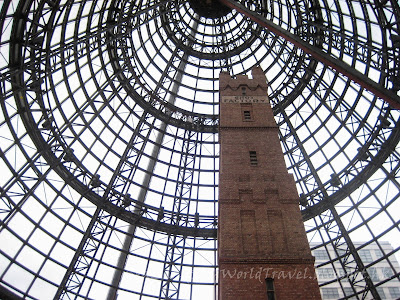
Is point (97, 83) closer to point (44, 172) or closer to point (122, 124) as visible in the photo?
point (122, 124)

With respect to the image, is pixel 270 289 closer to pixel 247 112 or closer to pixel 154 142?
pixel 247 112

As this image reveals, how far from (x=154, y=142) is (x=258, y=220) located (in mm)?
17300


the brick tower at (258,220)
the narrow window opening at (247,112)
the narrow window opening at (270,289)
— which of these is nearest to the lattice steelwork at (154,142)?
the narrow window opening at (247,112)

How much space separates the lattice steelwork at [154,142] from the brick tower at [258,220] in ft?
20.3

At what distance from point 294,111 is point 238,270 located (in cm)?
1976

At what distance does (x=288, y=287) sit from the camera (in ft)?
44.3

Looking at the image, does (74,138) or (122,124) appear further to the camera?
(122,124)

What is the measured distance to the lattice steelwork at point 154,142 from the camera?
71.5 feet

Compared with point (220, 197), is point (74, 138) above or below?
above

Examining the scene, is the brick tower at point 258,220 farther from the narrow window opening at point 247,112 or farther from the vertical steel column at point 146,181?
the vertical steel column at point 146,181

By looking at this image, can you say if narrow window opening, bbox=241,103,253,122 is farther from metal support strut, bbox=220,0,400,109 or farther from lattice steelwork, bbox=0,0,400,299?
metal support strut, bbox=220,0,400,109

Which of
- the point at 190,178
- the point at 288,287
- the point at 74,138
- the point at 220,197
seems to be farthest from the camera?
the point at 190,178

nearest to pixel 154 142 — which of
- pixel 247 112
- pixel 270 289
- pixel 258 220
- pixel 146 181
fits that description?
pixel 146 181

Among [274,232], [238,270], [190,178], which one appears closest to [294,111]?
[190,178]
